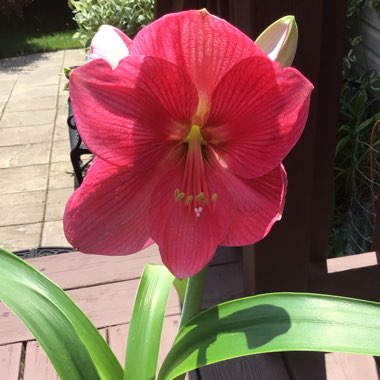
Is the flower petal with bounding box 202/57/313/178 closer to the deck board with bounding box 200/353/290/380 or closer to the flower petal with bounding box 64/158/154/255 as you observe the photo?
the flower petal with bounding box 64/158/154/255

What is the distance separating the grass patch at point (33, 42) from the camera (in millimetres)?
6746

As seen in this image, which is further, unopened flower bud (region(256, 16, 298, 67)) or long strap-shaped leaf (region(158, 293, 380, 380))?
long strap-shaped leaf (region(158, 293, 380, 380))

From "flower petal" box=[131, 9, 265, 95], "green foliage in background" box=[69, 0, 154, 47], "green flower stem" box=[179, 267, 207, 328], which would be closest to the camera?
"flower petal" box=[131, 9, 265, 95]

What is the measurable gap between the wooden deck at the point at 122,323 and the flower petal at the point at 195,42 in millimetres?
1097

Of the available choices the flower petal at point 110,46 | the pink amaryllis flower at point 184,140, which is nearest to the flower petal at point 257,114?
the pink amaryllis flower at point 184,140

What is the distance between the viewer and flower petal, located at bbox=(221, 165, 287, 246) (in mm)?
557

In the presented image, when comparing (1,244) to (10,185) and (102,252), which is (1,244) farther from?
(102,252)

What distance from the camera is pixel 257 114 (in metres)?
0.54

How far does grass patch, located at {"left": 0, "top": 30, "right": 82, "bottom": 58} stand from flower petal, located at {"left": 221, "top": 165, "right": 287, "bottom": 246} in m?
6.32

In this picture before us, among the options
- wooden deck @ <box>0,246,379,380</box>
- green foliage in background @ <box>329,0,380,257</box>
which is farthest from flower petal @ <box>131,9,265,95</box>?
green foliage in background @ <box>329,0,380,257</box>

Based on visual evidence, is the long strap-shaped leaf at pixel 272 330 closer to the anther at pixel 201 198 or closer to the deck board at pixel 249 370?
the anther at pixel 201 198

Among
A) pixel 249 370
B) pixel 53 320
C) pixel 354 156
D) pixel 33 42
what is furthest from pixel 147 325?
pixel 33 42

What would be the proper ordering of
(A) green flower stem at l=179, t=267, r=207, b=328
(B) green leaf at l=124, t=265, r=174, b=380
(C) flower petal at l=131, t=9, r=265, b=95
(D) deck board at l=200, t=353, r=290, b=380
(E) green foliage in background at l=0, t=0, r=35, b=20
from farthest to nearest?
(E) green foliage in background at l=0, t=0, r=35, b=20 → (D) deck board at l=200, t=353, r=290, b=380 → (B) green leaf at l=124, t=265, r=174, b=380 → (A) green flower stem at l=179, t=267, r=207, b=328 → (C) flower petal at l=131, t=9, r=265, b=95

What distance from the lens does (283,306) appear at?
0.81 meters
